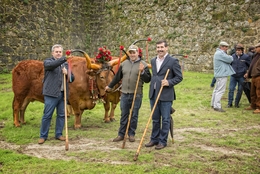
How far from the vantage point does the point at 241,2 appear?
49.0 feet

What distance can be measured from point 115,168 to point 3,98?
22.7 feet

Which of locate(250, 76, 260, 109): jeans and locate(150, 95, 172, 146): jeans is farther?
locate(250, 76, 260, 109): jeans

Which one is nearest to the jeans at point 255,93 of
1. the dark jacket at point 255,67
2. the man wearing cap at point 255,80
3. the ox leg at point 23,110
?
the man wearing cap at point 255,80

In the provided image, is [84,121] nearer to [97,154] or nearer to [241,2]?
[97,154]

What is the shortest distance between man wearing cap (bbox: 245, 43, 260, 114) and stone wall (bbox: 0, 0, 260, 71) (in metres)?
6.08

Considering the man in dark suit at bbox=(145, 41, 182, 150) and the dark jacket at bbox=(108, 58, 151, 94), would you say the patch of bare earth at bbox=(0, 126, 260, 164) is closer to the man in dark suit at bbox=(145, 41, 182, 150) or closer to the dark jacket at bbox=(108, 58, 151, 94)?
the man in dark suit at bbox=(145, 41, 182, 150)

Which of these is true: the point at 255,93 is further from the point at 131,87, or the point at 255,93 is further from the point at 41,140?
the point at 41,140

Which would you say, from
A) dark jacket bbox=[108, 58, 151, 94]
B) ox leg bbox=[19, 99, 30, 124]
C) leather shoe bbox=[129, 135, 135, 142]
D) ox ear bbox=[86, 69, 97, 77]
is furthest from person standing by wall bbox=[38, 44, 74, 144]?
ox leg bbox=[19, 99, 30, 124]

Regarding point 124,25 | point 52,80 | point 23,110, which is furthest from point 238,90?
point 124,25

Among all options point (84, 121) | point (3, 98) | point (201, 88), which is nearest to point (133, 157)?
point (84, 121)

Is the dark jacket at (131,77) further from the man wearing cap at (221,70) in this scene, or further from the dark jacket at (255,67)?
the dark jacket at (255,67)

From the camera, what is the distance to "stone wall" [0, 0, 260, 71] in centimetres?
1457

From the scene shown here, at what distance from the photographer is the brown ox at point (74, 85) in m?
7.10

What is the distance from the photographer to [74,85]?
7.21 meters
